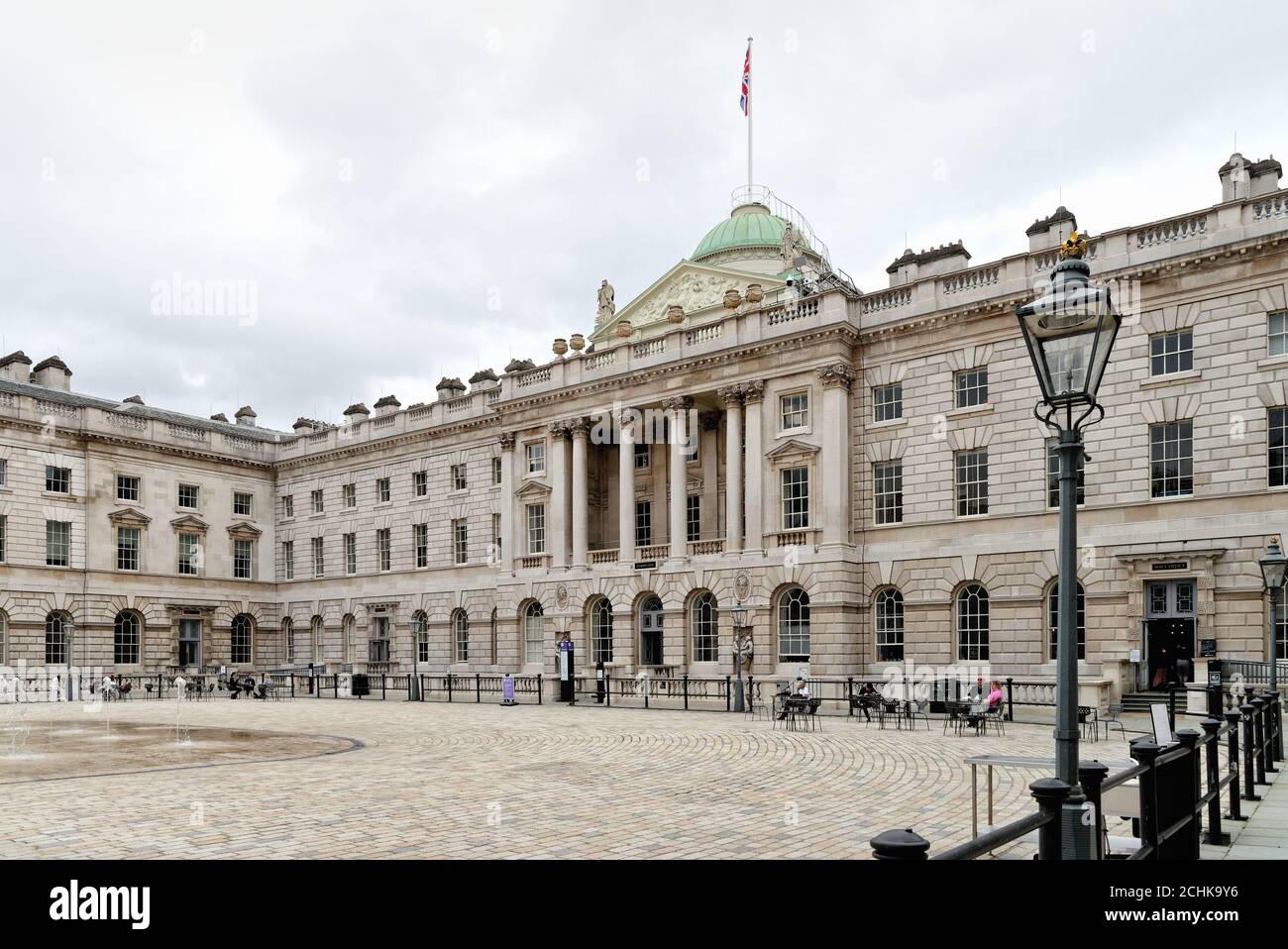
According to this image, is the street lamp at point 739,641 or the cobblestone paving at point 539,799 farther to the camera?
the street lamp at point 739,641

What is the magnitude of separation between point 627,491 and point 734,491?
16.5 ft

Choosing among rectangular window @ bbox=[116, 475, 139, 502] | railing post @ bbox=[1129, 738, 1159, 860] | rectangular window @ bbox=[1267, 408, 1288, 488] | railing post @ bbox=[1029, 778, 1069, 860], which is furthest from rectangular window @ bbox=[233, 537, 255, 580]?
railing post @ bbox=[1029, 778, 1069, 860]

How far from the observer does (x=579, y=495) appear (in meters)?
45.2

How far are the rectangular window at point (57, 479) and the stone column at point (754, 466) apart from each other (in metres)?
33.8

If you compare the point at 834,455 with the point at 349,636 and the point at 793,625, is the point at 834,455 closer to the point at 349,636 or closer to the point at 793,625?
the point at 793,625

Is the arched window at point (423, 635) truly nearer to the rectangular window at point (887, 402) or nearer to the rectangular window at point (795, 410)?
the rectangular window at point (795, 410)

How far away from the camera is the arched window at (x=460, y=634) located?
169ft

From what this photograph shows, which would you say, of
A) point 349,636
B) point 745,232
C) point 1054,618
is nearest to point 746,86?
point 745,232

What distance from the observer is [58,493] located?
5097 cm

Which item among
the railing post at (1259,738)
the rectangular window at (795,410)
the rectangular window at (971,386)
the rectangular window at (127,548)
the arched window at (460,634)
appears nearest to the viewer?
the railing post at (1259,738)

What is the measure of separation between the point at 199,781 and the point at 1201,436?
28.1 meters

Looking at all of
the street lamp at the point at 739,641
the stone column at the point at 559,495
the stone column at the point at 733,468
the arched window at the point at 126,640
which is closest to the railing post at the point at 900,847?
the street lamp at the point at 739,641
